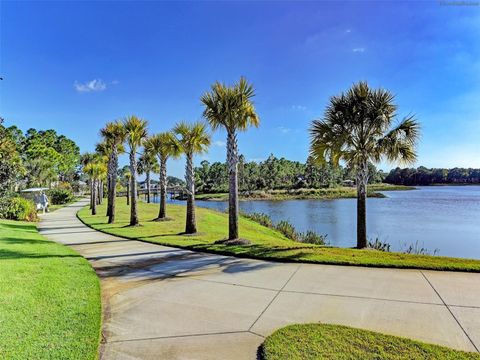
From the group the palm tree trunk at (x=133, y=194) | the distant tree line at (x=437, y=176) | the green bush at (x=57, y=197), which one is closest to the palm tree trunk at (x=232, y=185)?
the palm tree trunk at (x=133, y=194)

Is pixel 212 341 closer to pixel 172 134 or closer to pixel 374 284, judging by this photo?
pixel 374 284

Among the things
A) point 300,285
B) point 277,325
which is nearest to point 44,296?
point 277,325

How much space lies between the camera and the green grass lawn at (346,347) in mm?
3176

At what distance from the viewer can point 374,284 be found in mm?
5621

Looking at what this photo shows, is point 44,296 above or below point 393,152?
below

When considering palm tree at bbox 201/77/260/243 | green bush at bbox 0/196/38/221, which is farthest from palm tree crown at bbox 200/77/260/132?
green bush at bbox 0/196/38/221

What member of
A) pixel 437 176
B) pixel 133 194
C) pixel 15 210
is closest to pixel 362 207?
pixel 133 194

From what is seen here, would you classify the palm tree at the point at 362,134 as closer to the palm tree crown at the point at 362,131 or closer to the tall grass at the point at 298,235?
the palm tree crown at the point at 362,131

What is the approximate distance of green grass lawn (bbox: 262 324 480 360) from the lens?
10.4ft

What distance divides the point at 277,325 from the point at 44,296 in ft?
12.7

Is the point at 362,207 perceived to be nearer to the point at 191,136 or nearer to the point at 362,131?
the point at 362,131

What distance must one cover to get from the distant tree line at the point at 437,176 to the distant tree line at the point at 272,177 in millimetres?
45352

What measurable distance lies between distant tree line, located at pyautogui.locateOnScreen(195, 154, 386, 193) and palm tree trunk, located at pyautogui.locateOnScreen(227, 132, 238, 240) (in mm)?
74934

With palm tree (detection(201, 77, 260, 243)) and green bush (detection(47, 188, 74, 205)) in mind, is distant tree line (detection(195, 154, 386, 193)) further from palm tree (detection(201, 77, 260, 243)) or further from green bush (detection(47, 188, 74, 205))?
palm tree (detection(201, 77, 260, 243))
